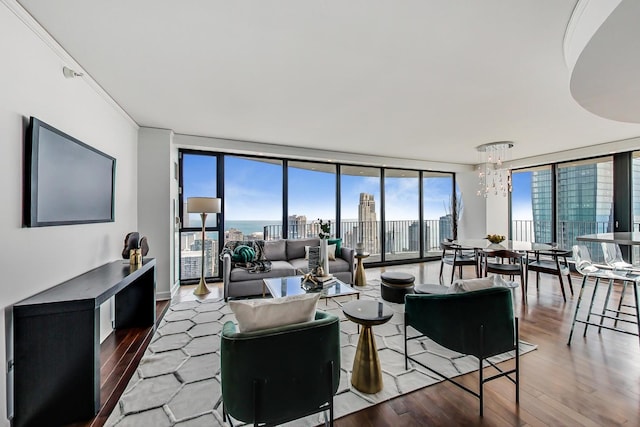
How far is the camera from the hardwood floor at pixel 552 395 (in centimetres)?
172

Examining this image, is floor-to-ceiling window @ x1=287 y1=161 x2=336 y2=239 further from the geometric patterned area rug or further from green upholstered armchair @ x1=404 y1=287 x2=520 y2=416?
green upholstered armchair @ x1=404 y1=287 x2=520 y2=416

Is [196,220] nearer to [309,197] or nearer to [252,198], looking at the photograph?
[252,198]

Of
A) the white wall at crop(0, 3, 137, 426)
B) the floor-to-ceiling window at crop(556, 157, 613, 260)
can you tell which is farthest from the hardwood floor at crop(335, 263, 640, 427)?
the floor-to-ceiling window at crop(556, 157, 613, 260)

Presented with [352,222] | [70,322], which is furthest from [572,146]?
[70,322]

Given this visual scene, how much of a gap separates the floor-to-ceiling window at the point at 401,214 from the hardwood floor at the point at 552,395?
416cm

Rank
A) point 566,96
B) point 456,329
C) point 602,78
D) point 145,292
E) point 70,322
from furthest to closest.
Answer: point 145,292 → point 566,96 → point 602,78 → point 456,329 → point 70,322

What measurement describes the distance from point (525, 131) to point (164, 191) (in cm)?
551

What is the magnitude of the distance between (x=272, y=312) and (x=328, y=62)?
2001mm

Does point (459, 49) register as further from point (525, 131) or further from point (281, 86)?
point (525, 131)

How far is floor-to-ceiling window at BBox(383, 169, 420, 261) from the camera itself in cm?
691

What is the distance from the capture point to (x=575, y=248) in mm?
2992

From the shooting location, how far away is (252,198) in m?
5.46

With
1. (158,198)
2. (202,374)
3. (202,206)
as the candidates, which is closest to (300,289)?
(202,374)

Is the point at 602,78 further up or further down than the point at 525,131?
further down
